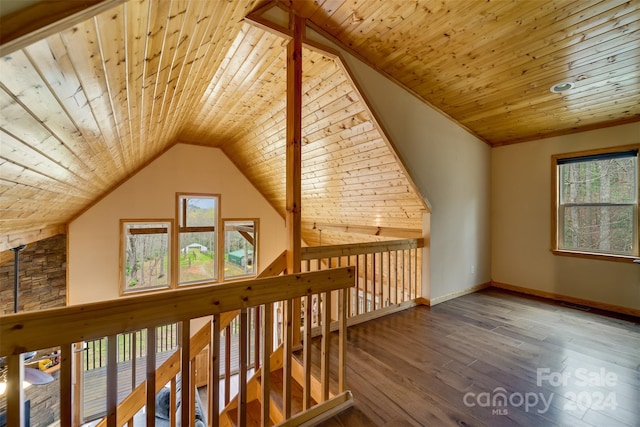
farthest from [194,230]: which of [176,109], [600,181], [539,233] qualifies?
[600,181]

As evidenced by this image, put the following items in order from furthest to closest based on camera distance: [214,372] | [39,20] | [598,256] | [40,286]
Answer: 1. [40,286]
2. [598,256]
3. [214,372]
4. [39,20]

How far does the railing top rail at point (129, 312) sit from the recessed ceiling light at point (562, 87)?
334cm

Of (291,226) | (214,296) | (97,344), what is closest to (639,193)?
(291,226)

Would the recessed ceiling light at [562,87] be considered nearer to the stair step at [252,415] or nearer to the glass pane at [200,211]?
the stair step at [252,415]

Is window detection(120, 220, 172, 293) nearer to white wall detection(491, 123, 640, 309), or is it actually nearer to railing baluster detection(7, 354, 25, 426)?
railing baluster detection(7, 354, 25, 426)

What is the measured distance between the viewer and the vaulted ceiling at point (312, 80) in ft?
3.83

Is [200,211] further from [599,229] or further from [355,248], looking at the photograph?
[599,229]

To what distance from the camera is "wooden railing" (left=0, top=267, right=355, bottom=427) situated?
0.99 m

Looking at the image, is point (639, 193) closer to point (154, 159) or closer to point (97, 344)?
point (154, 159)

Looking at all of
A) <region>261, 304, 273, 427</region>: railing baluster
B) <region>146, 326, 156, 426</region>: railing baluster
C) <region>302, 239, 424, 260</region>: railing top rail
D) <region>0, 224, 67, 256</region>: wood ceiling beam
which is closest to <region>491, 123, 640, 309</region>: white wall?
<region>302, 239, 424, 260</region>: railing top rail

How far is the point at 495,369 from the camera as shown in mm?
2221

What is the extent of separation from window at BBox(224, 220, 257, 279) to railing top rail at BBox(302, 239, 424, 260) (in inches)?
152

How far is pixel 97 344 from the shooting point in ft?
18.3

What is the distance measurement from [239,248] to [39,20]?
5.88 meters
